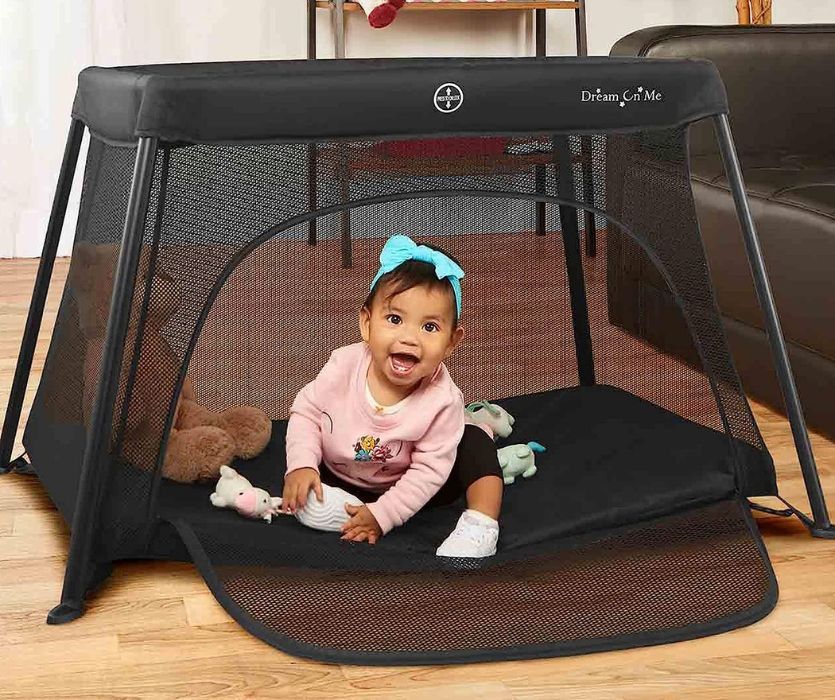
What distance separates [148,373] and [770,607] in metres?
0.67

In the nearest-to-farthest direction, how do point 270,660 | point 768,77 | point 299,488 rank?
point 270,660 < point 299,488 < point 768,77

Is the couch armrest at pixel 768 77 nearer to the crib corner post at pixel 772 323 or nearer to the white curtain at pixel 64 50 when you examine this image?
the crib corner post at pixel 772 323

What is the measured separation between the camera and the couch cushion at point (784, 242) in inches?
69.6

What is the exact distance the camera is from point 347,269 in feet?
5.05

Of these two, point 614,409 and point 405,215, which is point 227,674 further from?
point 614,409

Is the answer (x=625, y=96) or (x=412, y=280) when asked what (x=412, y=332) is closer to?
(x=412, y=280)

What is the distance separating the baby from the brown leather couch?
0.37 metres

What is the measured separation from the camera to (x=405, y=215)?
1.54 m

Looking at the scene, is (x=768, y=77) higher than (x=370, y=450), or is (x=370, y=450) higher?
(x=768, y=77)

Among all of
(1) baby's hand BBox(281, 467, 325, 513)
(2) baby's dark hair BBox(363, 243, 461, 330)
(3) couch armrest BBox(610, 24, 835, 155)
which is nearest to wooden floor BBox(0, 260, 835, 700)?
(1) baby's hand BBox(281, 467, 325, 513)

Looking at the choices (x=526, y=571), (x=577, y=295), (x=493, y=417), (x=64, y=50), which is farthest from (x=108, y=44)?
(x=526, y=571)

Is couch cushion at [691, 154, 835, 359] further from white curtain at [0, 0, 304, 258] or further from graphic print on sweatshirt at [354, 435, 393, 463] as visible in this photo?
white curtain at [0, 0, 304, 258]

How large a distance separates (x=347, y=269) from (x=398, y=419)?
239 mm

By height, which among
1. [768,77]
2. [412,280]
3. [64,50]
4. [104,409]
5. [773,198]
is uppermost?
[64,50]
